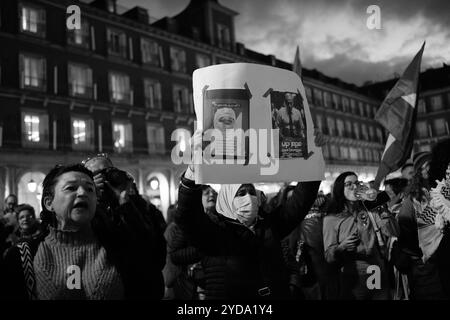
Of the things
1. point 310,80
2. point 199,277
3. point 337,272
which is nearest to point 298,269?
point 199,277

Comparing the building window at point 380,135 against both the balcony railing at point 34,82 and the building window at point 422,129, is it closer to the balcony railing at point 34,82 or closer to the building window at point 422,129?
the building window at point 422,129

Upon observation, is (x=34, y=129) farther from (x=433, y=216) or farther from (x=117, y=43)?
(x=433, y=216)

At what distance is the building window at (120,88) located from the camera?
24.5 metres

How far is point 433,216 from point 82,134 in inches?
857

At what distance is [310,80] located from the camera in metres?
40.0

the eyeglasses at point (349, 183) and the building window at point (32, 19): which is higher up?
the building window at point (32, 19)

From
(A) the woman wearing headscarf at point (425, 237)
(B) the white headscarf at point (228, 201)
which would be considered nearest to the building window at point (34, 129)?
(B) the white headscarf at point (228, 201)

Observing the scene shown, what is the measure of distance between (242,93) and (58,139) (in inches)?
833

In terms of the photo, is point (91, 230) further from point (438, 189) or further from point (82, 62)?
point (82, 62)

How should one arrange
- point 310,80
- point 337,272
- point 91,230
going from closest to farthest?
point 91,230 → point 337,272 → point 310,80

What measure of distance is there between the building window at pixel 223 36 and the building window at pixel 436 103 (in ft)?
100

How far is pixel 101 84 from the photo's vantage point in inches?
940

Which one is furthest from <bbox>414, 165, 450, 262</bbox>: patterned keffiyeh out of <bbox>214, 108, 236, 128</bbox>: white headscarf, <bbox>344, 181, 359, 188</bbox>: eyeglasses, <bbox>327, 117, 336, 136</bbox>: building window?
<bbox>327, 117, 336, 136</bbox>: building window

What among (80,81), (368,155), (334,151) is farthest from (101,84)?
(368,155)
